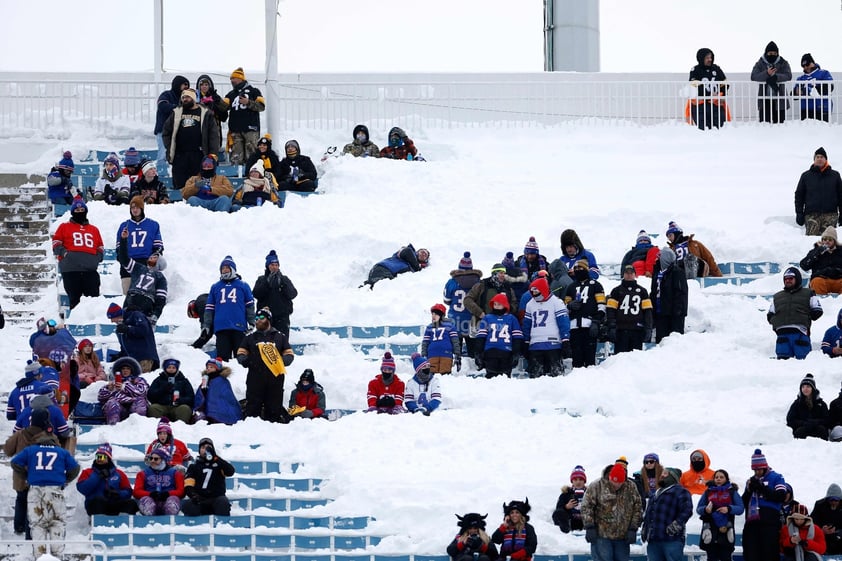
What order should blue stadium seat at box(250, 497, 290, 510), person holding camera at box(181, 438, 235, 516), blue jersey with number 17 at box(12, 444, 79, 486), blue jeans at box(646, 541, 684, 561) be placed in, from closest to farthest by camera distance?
1. blue jeans at box(646, 541, 684, 561)
2. blue jersey with number 17 at box(12, 444, 79, 486)
3. person holding camera at box(181, 438, 235, 516)
4. blue stadium seat at box(250, 497, 290, 510)

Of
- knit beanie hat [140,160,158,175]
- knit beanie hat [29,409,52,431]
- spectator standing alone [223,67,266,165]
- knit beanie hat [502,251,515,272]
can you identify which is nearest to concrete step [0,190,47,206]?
knit beanie hat [140,160,158,175]

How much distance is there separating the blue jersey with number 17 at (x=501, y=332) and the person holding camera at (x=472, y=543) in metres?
4.52

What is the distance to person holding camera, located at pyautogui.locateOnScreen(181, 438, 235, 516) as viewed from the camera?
20.0 metres

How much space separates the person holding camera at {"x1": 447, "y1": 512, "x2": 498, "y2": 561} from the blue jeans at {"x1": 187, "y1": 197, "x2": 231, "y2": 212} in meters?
9.70

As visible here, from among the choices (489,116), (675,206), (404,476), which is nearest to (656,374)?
(404,476)

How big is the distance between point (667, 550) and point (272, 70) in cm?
1344

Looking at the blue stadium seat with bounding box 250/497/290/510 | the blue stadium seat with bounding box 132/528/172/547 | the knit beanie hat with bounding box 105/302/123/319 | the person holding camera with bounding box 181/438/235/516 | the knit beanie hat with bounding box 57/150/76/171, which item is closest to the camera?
the blue stadium seat with bounding box 132/528/172/547

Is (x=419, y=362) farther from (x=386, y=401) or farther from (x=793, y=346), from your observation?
(x=793, y=346)

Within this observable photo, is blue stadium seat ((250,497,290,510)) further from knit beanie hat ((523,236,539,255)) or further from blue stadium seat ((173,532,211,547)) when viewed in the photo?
knit beanie hat ((523,236,539,255))

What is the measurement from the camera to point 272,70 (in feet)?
98.4

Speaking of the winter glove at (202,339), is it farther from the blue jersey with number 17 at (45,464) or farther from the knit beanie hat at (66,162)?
the knit beanie hat at (66,162)

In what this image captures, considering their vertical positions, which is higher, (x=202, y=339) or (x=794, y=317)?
(x=794, y=317)

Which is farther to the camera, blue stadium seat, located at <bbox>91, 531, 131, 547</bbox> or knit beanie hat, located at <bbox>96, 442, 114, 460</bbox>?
knit beanie hat, located at <bbox>96, 442, 114, 460</bbox>

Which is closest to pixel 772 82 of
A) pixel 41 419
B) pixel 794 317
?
pixel 794 317
